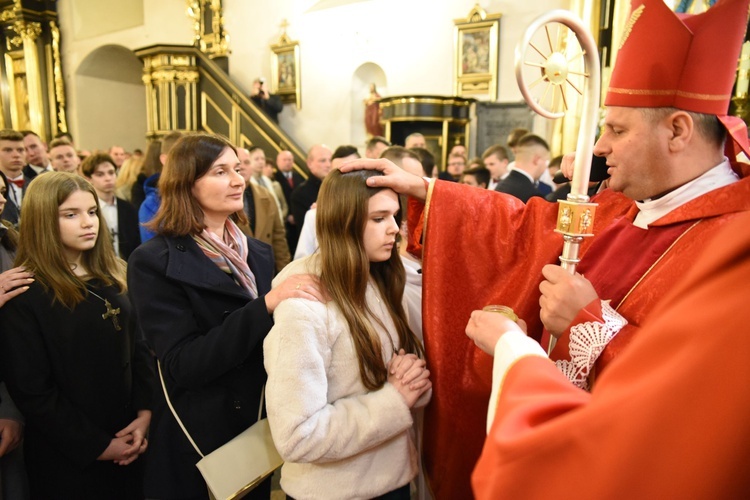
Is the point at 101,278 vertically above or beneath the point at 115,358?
above

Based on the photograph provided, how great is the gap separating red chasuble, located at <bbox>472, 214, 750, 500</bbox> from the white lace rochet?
51 cm

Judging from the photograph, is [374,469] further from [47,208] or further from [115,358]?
[47,208]

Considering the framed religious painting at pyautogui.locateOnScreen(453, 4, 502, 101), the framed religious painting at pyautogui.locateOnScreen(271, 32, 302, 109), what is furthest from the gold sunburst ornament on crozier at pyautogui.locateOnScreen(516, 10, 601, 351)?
the framed religious painting at pyautogui.locateOnScreen(271, 32, 302, 109)

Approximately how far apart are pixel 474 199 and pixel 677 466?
3.56 ft

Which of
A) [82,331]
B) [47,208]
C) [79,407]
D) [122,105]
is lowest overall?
[79,407]

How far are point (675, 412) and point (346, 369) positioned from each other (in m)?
0.93

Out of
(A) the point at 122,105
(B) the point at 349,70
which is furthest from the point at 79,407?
(A) the point at 122,105

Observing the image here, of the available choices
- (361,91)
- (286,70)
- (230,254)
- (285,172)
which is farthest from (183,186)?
(286,70)

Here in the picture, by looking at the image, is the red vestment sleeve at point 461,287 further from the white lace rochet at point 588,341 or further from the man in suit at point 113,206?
the man in suit at point 113,206

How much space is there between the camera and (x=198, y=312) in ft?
5.14

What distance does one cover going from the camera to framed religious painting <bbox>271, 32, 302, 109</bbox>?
11.6m

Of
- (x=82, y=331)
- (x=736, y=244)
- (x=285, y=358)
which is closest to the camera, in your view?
(x=736, y=244)

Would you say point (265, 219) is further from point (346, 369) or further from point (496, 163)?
point (346, 369)

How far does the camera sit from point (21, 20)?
13.0 metres
